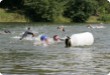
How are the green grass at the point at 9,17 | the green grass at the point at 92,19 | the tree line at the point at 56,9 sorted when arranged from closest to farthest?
the green grass at the point at 9,17 < the tree line at the point at 56,9 < the green grass at the point at 92,19

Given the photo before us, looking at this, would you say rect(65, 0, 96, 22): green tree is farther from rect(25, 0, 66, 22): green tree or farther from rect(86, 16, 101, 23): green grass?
rect(25, 0, 66, 22): green tree

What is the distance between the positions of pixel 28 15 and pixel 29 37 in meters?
54.8

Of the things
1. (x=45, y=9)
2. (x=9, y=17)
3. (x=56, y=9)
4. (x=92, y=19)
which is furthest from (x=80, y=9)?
(x=9, y=17)

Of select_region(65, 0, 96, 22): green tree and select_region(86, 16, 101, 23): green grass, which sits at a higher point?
select_region(65, 0, 96, 22): green tree

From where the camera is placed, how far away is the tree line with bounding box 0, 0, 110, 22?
9244cm

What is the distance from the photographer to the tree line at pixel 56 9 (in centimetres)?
9244

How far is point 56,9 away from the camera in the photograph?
93.9 metres

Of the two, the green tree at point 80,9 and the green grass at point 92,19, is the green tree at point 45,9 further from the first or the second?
the green grass at point 92,19

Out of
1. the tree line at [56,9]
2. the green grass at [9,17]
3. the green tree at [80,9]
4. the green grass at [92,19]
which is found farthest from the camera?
the green grass at [92,19]

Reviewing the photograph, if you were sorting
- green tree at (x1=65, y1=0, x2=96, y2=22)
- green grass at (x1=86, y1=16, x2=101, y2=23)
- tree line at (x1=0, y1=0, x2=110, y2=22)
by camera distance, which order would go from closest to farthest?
tree line at (x1=0, y1=0, x2=110, y2=22)
green tree at (x1=65, y1=0, x2=96, y2=22)
green grass at (x1=86, y1=16, x2=101, y2=23)

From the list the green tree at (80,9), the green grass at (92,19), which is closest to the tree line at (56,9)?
the green tree at (80,9)

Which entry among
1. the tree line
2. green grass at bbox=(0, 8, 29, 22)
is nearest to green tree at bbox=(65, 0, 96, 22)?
the tree line

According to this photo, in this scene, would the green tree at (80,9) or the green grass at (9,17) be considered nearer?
the green grass at (9,17)

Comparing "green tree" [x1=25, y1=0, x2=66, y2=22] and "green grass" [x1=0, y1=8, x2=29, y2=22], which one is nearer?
"green grass" [x1=0, y1=8, x2=29, y2=22]
